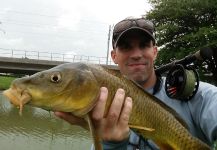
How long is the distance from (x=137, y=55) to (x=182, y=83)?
629 mm

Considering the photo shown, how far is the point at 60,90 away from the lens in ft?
9.29

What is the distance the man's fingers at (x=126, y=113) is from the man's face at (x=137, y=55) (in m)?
1.27

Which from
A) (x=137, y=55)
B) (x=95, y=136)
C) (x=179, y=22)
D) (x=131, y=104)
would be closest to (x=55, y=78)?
(x=95, y=136)

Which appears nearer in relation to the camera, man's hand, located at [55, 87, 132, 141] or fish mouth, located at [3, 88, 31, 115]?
fish mouth, located at [3, 88, 31, 115]

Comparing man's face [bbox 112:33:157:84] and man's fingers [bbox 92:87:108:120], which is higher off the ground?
man's face [bbox 112:33:157:84]

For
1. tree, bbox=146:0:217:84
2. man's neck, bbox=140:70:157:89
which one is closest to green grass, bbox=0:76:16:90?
tree, bbox=146:0:217:84

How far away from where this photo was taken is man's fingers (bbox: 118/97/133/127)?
9.96ft

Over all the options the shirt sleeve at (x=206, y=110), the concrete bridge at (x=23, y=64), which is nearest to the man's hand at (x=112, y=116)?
the shirt sleeve at (x=206, y=110)

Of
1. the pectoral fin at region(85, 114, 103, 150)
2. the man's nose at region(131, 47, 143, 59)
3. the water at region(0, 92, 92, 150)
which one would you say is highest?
the man's nose at region(131, 47, 143, 59)

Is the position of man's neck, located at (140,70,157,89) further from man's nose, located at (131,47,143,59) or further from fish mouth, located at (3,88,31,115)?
fish mouth, located at (3,88,31,115)

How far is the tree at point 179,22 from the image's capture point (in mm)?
33562

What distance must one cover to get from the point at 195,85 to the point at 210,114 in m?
0.36

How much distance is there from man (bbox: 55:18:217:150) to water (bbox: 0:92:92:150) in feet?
33.6

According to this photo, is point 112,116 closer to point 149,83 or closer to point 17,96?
point 17,96
